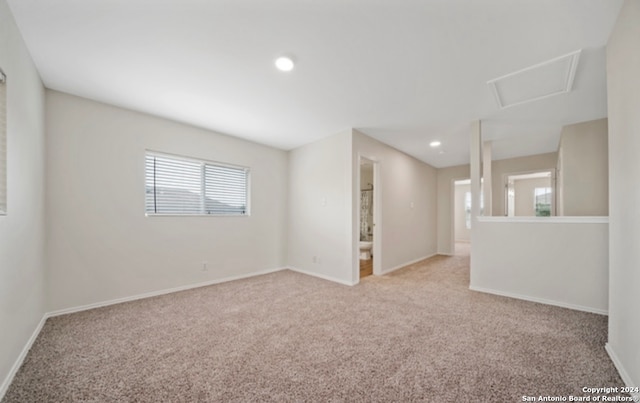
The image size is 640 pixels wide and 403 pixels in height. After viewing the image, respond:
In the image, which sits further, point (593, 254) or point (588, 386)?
point (593, 254)

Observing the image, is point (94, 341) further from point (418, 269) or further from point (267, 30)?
point (418, 269)

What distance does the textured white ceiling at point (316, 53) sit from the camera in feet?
5.21

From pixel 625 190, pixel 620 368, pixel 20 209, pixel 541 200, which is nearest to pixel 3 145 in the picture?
pixel 20 209

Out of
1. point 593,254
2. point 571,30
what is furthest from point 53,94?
point 593,254

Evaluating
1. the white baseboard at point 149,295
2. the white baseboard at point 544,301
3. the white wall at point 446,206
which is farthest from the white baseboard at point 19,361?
the white wall at point 446,206

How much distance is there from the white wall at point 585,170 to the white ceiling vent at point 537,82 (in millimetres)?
1420

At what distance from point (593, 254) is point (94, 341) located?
4.86 m

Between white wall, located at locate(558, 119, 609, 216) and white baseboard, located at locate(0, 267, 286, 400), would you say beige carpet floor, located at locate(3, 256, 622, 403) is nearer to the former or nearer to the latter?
white baseboard, located at locate(0, 267, 286, 400)

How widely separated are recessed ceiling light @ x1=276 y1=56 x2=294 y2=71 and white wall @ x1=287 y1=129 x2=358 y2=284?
1.75 meters

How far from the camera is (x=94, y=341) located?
204 centimetres

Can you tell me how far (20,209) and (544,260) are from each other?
5056 millimetres

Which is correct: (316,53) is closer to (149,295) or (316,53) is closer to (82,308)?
(149,295)

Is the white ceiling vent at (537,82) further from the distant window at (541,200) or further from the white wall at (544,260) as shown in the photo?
the distant window at (541,200)

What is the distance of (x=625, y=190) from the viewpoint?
5.22 feet
